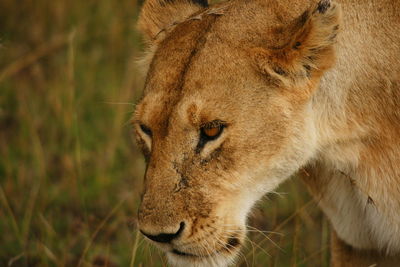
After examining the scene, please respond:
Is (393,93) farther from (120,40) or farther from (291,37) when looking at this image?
(120,40)

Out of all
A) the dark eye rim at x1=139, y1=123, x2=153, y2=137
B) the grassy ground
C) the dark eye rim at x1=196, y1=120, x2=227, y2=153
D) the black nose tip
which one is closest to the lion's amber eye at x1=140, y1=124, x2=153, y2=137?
the dark eye rim at x1=139, y1=123, x2=153, y2=137

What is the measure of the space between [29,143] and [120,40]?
5.26ft

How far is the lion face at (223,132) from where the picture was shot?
3188mm

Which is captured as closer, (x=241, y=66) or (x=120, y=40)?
(x=241, y=66)

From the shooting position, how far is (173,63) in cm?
338

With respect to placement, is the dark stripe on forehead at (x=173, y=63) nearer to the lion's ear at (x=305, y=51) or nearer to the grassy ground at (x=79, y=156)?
the lion's ear at (x=305, y=51)

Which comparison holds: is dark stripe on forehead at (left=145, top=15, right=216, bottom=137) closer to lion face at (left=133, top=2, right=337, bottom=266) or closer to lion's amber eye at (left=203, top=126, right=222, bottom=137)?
lion face at (left=133, top=2, right=337, bottom=266)

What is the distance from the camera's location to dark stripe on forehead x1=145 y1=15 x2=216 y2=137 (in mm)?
3264

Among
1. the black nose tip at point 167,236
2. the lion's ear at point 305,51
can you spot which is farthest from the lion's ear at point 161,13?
the black nose tip at point 167,236

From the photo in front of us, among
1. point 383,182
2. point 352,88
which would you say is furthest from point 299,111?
point 383,182

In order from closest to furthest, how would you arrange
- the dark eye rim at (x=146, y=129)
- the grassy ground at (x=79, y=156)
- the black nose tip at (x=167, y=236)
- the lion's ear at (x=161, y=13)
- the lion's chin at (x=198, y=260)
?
the black nose tip at (x=167, y=236)
the lion's chin at (x=198, y=260)
the dark eye rim at (x=146, y=129)
the lion's ear at (x=161, y=13)
the grassy ground at (x=79, y=156)

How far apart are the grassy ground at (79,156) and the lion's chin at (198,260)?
1.38 ft

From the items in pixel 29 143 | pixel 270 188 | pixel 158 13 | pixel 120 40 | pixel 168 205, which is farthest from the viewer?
pixel 120 40

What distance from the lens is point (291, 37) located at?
3.23 metres
